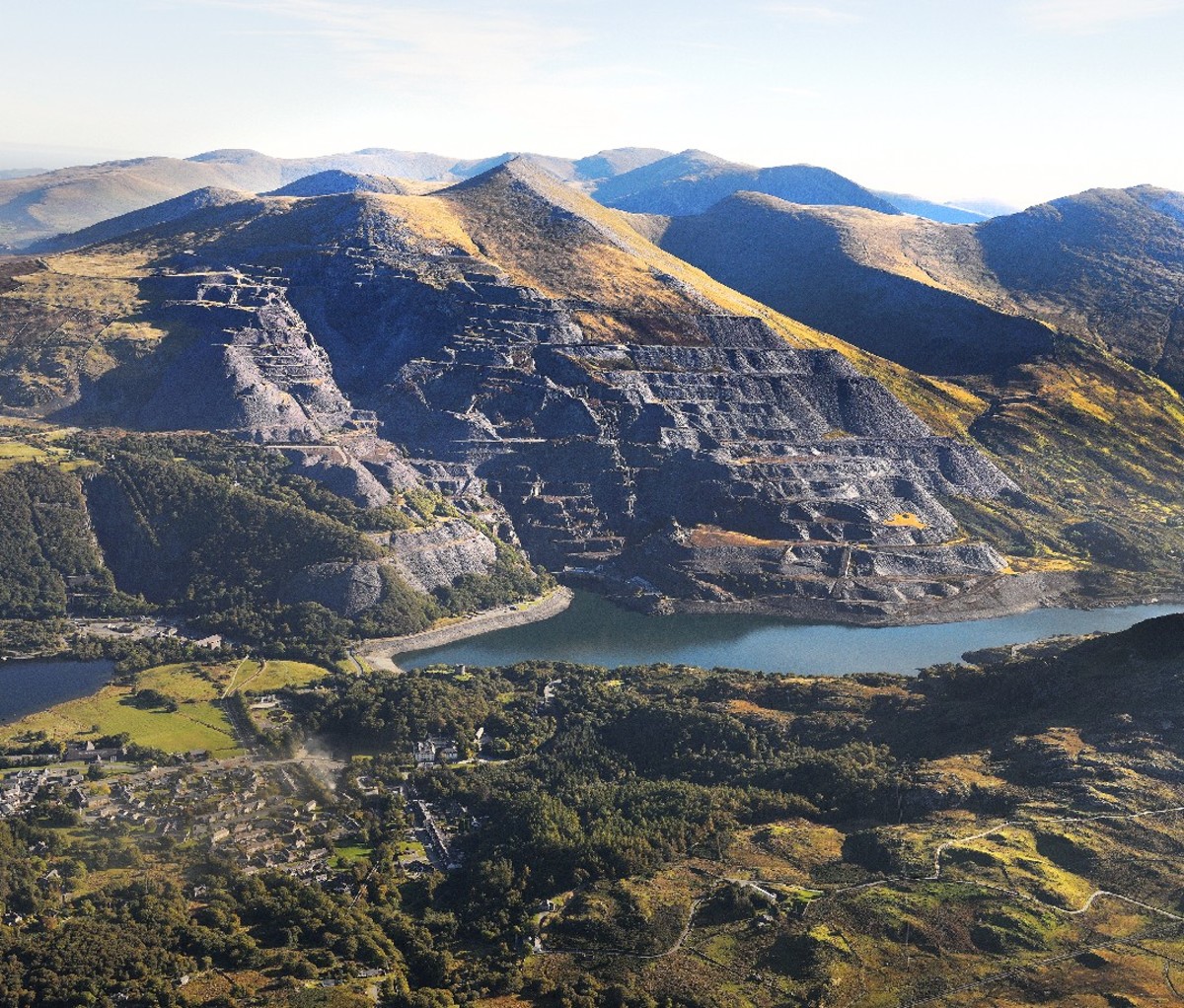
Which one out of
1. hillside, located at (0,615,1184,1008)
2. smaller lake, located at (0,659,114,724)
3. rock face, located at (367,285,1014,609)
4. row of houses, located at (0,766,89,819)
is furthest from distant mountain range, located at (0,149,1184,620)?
row of houses, located at (0,766,89,819)

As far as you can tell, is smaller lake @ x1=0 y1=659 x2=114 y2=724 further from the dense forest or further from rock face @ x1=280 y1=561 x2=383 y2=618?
rock face @ x1=280 y1=561 x2=383 y2=618

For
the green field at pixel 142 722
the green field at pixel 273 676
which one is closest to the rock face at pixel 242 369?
the green field at pixel 273 676

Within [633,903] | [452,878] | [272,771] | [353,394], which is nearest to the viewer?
[633,903]

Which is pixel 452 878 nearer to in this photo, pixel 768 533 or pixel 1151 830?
pixel 1151 830

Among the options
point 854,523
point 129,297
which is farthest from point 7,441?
point 854,523

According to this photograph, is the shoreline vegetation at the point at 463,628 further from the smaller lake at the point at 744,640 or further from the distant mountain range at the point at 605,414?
the distant mountain range at the point at 605,414
